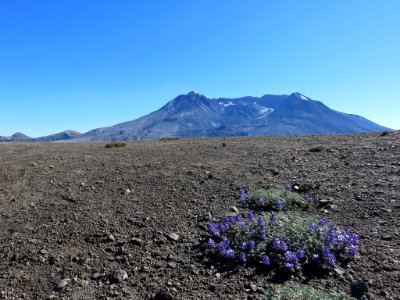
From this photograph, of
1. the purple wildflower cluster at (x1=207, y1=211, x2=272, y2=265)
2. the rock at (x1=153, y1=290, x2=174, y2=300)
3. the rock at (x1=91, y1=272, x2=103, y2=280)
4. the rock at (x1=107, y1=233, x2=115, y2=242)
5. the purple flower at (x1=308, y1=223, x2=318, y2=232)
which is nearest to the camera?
the rock at (x1=153, y1=290, x2=174, y2=300)

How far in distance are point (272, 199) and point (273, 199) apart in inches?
0.8

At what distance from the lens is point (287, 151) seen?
14156 mm

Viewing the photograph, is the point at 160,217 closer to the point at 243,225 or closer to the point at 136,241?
the point at 136,241

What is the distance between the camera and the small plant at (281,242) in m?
5.84

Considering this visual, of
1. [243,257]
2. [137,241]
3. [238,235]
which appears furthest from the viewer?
[137,241]

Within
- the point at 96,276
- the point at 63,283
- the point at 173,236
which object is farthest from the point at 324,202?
the point at 63,283

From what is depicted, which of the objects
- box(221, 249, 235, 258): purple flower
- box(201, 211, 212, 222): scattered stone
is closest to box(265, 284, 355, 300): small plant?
box(221, 249, 235, 258): purple flower

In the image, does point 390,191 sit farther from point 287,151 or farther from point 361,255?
point 287,151

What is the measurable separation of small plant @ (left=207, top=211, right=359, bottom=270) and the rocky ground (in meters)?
0.25

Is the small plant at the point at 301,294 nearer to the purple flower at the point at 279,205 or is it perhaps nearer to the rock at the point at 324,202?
the purple flower at the point at 279,205

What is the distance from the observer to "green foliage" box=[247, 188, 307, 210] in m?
8.17

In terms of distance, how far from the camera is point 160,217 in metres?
7.74

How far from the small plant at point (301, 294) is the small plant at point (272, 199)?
2.84 metres

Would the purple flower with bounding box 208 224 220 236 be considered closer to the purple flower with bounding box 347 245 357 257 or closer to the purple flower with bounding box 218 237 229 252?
the purple flower with bounding box 218 237 229 252
